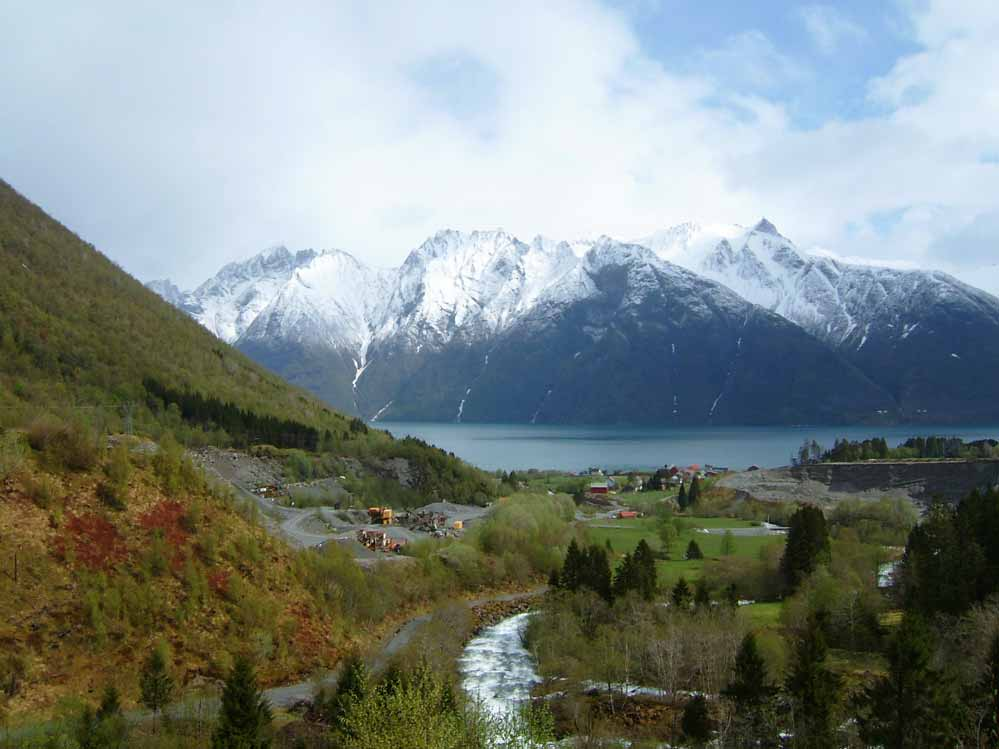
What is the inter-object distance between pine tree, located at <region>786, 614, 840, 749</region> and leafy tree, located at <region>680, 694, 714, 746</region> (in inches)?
150

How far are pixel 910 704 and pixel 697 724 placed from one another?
8.69 metres

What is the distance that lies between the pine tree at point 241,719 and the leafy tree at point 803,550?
43.2m

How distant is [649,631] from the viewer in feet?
156

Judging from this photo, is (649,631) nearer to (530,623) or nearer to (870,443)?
(530,623)

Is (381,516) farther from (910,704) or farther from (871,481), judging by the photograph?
(871,481)

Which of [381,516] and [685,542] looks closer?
[381,516]

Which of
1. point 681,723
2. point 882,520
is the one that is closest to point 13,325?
point 681,723

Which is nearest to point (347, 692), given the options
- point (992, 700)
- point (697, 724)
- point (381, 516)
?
point (697, 724)

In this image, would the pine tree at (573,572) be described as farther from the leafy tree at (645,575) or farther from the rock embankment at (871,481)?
the rock embankment at (871,481)

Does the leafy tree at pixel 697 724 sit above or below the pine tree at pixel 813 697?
below

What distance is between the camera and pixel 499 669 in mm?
51156

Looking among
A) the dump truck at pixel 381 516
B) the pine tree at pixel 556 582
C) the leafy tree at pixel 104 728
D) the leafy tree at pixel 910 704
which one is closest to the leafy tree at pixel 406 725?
the leafy tree at pixel 104 728

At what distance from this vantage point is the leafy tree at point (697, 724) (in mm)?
36581

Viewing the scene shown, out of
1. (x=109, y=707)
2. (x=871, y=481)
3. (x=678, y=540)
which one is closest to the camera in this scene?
(x=109, y=707)
